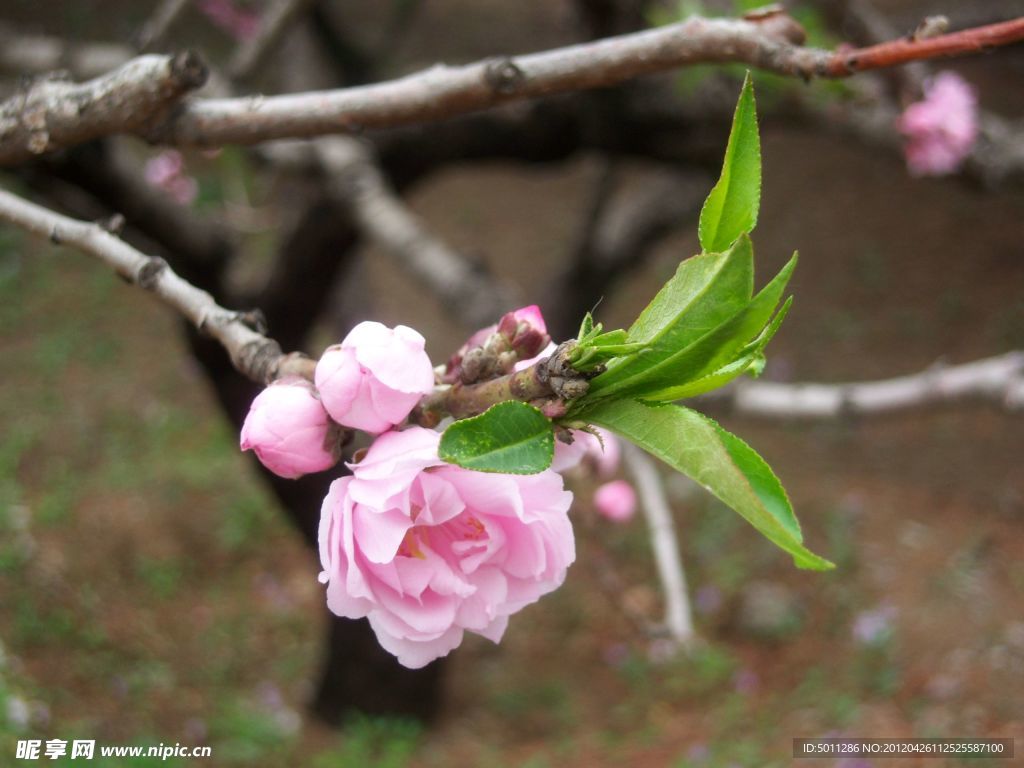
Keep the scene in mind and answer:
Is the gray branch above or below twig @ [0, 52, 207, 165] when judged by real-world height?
below

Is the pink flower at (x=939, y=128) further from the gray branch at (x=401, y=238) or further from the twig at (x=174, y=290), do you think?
the twig at (x=174, y=290)

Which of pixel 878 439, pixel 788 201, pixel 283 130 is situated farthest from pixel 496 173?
pixel 283 130

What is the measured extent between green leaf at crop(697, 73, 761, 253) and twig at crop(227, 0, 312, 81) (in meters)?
1.66

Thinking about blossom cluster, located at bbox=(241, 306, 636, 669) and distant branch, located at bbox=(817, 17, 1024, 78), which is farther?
distant branch, located at bbox=(817, 17, 1024, 78)

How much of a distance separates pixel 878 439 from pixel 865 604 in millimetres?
1613

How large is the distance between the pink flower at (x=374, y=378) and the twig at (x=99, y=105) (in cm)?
41

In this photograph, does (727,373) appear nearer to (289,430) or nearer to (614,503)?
(289,430)

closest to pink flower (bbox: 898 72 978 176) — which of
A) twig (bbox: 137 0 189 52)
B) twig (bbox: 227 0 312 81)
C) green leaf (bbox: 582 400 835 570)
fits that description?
twig (bbox: 227 0 312 81)

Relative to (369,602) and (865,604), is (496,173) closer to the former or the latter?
(865,604)

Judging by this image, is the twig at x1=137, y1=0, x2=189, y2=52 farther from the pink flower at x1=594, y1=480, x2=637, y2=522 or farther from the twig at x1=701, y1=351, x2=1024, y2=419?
the pink flower at x1=594, y1=480, x2=637, y2=522

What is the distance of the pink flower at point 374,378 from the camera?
2.07ft

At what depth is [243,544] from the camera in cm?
426

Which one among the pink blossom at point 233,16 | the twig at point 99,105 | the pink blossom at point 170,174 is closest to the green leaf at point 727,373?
the twig at point 99,105

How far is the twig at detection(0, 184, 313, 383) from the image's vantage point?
731 millimetres
